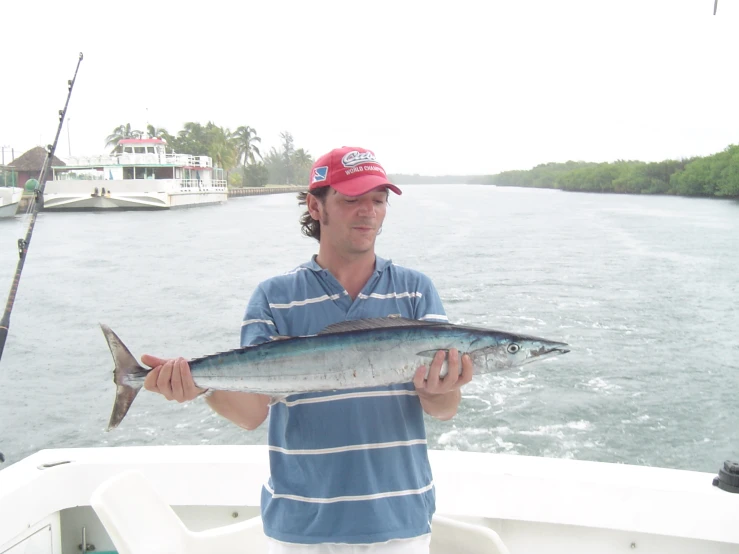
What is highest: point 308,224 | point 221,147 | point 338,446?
point 221,147

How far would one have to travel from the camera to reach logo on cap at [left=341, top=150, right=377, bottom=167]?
6.59 ft

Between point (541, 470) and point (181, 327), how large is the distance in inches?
486

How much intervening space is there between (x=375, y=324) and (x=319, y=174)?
0.55m

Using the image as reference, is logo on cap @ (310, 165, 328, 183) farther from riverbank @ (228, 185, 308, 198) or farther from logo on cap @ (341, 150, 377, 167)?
riverbank @ (228, 185, 308, 198)

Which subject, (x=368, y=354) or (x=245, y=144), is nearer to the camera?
(x=368, y=354)

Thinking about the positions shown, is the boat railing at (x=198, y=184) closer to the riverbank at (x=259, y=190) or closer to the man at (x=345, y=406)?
the riverbank at (x=259, y=190)

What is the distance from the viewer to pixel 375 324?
1.88 m

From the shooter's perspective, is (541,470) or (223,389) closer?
(223,389)

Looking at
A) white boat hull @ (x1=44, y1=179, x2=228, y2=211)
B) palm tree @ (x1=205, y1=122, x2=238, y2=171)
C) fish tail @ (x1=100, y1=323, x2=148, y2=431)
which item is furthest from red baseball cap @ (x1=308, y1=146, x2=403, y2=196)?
palm tree @ (x1=205, y1=122, x2=238, y2=171)

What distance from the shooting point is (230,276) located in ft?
65.3

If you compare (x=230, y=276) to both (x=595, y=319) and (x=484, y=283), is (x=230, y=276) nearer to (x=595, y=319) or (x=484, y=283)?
(x=484, y=283)

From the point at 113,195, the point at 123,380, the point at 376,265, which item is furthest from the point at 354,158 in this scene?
the point at 113,195

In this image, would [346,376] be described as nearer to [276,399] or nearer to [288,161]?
[276,399]

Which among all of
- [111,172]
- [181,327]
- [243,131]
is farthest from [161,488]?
[243,131]
